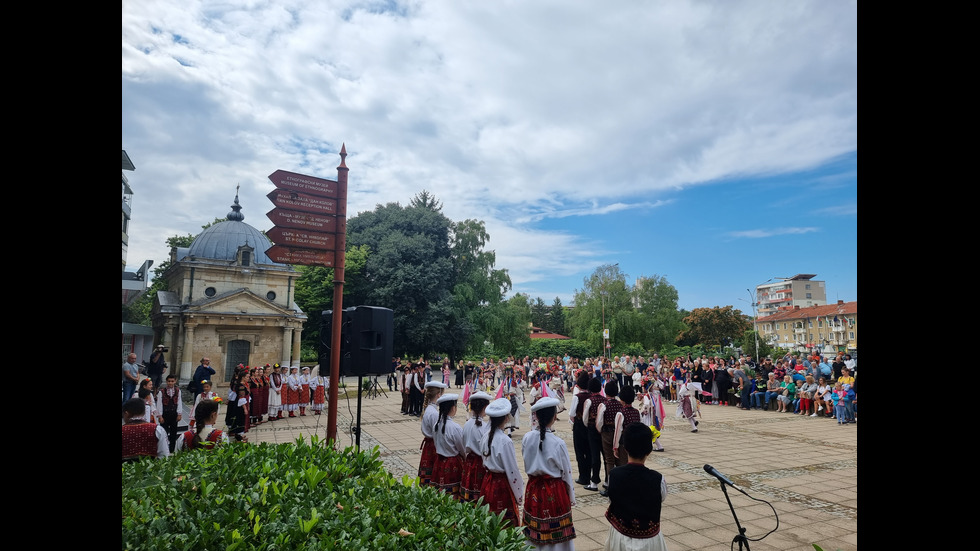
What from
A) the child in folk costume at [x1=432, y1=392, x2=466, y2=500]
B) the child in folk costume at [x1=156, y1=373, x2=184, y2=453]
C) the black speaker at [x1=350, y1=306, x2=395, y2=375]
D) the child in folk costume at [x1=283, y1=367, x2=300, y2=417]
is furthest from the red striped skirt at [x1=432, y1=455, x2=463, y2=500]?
the child in folk costume at [x1=283, y1=367, x2=300, y2=417]

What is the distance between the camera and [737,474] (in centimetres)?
947

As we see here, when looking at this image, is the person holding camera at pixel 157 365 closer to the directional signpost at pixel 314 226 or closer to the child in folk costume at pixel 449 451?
the directional signpost at pixel 314 226

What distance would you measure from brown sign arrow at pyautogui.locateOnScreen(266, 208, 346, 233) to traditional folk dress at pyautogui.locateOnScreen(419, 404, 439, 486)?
3.06m

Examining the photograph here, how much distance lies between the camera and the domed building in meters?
26.0

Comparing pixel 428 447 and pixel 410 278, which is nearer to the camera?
pixel 428 447

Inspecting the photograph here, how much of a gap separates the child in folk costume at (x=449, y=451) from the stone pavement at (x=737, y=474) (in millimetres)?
1681

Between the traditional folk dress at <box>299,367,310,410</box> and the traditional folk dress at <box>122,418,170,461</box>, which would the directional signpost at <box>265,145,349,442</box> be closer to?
the traditional folk dress at <box>122,418,170,461</box>

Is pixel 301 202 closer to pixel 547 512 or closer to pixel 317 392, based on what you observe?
pixel 547 512

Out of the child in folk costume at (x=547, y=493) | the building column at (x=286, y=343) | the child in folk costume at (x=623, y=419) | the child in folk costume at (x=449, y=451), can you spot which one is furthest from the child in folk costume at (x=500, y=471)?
the building column at (x=286, y=343)

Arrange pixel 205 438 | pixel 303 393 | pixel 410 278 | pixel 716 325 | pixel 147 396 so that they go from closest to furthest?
pixel 205 438 < pixel 147 396 < pixel 303 393 < pixel 410 278 < pixel 716 325

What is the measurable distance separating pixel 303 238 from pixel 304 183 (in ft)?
2.63

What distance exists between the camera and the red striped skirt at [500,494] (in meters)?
5.52

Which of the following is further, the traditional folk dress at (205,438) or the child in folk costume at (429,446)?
the child in folk costume at (429,446)

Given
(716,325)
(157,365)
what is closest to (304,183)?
(157,365)
